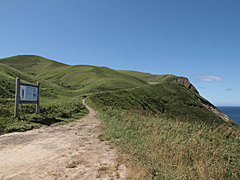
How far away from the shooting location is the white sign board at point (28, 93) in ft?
40.7

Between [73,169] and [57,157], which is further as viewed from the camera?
[57,157]

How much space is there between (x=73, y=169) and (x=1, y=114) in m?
10.1

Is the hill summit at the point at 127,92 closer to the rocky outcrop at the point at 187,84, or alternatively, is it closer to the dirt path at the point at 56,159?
the rocky outcrop at the point at 187,84

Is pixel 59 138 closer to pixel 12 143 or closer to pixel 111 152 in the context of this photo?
pixel 12 143

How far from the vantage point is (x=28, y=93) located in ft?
42.5

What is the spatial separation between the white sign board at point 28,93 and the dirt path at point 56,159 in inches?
203

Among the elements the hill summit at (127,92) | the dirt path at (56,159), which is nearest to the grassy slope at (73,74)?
the hill summit at (127,92)

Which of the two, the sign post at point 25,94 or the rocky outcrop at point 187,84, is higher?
the rocky outcrop at point 187,84

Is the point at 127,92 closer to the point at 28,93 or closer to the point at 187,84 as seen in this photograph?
the point at 28,93

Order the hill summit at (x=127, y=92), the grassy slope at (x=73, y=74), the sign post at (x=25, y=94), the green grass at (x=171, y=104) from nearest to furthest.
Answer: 1. the sign post at (x=25, y=94)
2. the hill summit at (x=127, y=92)
3. the green grass at (x=171, y=104)
4. the grassy slope at (x=73, y=74)

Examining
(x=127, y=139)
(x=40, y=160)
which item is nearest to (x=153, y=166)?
(x=127, y=139)

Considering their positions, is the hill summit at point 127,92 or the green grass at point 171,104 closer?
the hill summit at point 127,92

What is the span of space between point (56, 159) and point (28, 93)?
933 cm

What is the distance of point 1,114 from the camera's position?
11.8 meters
